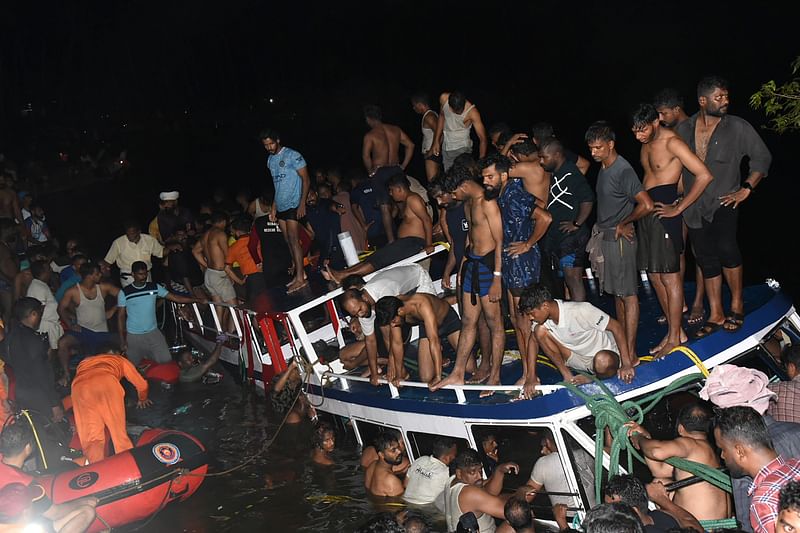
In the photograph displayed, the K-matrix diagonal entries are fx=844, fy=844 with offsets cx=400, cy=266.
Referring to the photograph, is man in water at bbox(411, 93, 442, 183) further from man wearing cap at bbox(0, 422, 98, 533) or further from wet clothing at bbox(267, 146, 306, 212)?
man wearing cap at bbox(0, 422, 98, 533)

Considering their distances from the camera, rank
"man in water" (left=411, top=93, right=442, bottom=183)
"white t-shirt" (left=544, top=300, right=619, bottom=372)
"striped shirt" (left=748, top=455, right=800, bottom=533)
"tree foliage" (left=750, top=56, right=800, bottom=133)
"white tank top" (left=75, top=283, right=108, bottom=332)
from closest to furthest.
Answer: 1. "striped shirt" (left=748, top=455, right=800, bottom=533)
2. "white t-shirt" (left=544, top=300, right=619, bottom=372)
3. "tree foliage" (left=750, top=56, right=800, bottom=133)
4. "man in water" (left=411, top=93, right=442, bottom=183)
5. "white tank top" (left=75, top=283, right=108, bottom=332)

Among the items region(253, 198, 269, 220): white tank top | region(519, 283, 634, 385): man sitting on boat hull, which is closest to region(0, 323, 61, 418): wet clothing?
region(253, 198, 269, 220): white tank top

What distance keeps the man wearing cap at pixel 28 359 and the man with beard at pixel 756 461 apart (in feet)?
25.5

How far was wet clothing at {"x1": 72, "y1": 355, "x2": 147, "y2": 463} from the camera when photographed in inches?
353

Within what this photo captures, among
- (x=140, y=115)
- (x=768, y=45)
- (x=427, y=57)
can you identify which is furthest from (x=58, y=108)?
(x=768, y=45)

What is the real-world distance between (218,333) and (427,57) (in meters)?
30.0

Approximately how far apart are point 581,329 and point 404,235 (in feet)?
12.8

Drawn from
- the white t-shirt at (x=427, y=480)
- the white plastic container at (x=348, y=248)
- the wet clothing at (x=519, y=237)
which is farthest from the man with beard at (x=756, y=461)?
the white plastic container at (x=348, y=248)

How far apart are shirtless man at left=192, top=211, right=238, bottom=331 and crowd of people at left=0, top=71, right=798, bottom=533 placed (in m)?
0.47

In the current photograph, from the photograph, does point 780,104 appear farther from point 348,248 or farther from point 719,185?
point 348,248

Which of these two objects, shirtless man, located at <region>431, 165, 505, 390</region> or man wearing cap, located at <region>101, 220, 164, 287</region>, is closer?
shirtless man, located at <region>431, 165, 505, 390</region>

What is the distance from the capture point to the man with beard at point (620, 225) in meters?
7.29

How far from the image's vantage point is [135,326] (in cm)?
1280

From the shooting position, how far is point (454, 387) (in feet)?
25.3
